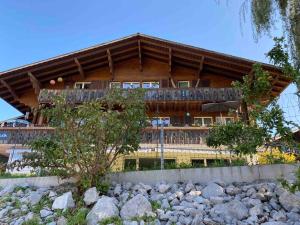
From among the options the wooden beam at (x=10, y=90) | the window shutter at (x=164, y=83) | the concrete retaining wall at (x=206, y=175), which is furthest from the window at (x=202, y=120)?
the wooden beam at (x=10, y=90)

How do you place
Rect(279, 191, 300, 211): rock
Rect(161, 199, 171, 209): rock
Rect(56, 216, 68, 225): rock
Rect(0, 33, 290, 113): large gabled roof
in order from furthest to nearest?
Rect(0, 33, 290, 113): large gabled roof → Rect(161, 199, 171, 209): rock → Rect(56, 216, 68, 225): rock → Rect(279, 191, 300, 211): rock

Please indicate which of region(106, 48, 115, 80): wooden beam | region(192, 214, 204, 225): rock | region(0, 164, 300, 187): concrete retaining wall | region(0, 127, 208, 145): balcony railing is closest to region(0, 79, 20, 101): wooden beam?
region(0, 127, 208, 145): balcony railing

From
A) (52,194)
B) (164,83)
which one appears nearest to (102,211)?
(52,194)

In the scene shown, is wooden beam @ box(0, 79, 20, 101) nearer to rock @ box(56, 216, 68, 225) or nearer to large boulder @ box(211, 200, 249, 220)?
rock @ box(56, 216, 68, 225)

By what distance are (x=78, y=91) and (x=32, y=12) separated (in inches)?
196

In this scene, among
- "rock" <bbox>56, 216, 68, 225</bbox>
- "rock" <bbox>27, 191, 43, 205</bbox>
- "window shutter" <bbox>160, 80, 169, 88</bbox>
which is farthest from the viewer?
"window shutter" <bbox>160, 80, 169, 88</bbox>

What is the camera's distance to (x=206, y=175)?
8.60 m

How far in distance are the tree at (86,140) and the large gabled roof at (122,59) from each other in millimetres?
10273

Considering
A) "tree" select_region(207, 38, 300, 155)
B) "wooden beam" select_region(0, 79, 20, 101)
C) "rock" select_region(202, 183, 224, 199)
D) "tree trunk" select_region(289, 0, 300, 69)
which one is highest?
"wooden beam" select_region(0, 79, 20, 101)

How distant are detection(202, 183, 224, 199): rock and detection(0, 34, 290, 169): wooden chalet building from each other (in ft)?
25.0

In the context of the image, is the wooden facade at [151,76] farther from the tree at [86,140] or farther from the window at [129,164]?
the tree at [86,140]

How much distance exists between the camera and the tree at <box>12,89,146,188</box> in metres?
8.20

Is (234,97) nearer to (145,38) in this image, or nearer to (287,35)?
(145,38)

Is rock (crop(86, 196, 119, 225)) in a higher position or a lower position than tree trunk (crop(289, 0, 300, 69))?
lower
